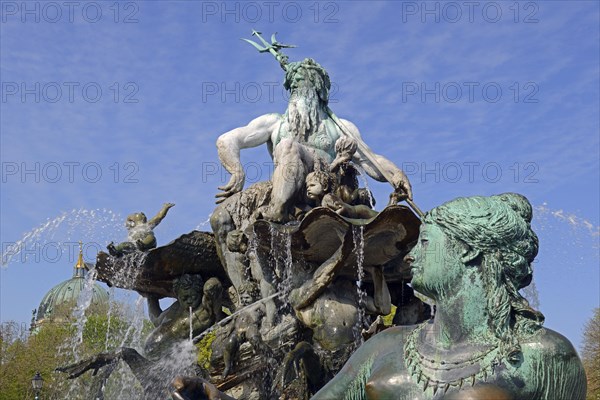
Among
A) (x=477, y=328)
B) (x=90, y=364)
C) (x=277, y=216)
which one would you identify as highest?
(x=277, y=216)

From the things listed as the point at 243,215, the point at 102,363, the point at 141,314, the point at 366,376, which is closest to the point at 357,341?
the point at 243,215

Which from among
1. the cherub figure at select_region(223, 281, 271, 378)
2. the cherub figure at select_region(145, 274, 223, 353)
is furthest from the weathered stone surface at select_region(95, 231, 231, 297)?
the cherub figure at select_region(223, 281, 271, 378)

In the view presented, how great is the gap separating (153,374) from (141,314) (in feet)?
5.28

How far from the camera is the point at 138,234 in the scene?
27.2 feet

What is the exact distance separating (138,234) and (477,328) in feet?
20.7

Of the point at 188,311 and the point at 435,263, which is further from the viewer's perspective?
the point at 188,311

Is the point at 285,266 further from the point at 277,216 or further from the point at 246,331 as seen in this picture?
the point at 246,331

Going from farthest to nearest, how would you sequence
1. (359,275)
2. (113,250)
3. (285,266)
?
(113,250) < (285,266) < (359,275)

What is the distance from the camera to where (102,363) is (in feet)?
27.2

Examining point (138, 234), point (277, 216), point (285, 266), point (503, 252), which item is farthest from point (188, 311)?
point (503, 252)

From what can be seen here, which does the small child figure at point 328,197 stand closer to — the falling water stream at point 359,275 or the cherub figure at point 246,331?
the falling water stream at point 359,275

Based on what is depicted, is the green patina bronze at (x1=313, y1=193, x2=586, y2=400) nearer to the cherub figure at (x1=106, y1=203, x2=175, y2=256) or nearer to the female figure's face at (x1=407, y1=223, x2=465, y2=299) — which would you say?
the female figure's face at (x1=407, y1=223, x2=465, y2=299)

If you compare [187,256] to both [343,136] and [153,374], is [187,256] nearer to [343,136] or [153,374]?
[153,374]

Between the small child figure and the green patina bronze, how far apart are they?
476 cm
